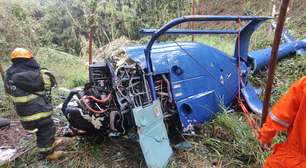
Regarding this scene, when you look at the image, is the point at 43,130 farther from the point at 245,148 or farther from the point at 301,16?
the point at 301,16

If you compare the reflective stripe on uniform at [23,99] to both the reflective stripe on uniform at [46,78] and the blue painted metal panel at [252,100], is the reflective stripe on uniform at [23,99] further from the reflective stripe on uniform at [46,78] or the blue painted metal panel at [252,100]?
the blue painted metal panel at [252,100]

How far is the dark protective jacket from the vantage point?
3307mm

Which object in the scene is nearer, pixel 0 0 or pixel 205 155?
pixel 205 155

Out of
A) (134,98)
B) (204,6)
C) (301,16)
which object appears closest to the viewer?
(134,98)

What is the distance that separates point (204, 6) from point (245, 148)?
897cm

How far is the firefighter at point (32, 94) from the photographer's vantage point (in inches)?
131

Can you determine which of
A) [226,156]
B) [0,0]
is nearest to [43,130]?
[226,156]

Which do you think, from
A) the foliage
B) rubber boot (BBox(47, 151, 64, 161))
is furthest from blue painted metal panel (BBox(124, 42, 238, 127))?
the foliage

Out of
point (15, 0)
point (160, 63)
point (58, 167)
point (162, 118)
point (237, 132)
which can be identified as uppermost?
point (15, 0)

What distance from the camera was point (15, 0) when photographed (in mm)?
9297

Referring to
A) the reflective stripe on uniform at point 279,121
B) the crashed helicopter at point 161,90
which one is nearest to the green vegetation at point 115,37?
the crashed helicopter at point 161,90

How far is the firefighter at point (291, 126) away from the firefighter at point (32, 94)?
2.38 m

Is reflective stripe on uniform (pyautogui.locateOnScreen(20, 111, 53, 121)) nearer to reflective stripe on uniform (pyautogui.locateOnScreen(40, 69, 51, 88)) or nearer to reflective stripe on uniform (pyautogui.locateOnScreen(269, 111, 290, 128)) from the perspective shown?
reflective stripe on uniform (pyautogui.locateOnScreen(40, 69, 51, 88))

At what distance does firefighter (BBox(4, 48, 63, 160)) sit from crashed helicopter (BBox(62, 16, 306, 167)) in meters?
0.29
